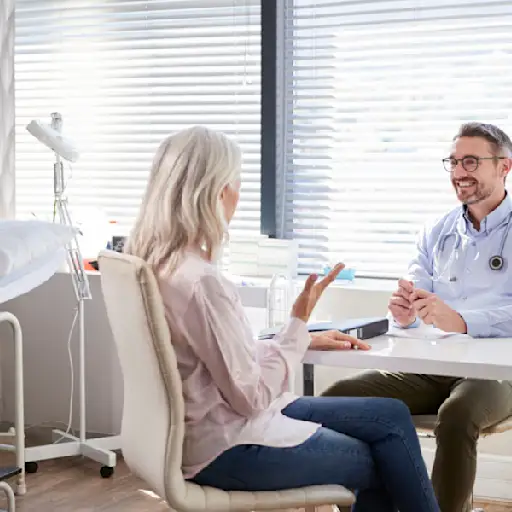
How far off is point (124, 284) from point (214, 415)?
0.33 metres

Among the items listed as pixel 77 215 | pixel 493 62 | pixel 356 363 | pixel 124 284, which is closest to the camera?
pixel 124 284

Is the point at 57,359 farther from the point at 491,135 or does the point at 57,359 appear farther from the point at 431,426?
the point at 491,135

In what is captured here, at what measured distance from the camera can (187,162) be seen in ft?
6.77

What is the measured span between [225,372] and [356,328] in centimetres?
54

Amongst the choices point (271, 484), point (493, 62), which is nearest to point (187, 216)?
point (271, 484)

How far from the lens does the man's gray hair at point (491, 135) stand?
9.61ft

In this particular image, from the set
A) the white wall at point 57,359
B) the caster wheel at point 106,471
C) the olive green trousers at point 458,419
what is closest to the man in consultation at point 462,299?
the olive green trousers at point 458,419

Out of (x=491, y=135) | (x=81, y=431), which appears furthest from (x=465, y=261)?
(x=81, y=431)

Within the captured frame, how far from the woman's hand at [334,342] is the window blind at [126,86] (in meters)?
1.66

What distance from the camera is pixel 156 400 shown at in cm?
202

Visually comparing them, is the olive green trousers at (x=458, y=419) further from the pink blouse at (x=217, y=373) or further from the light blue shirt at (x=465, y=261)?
the pink blouse at (x=217, y=373)

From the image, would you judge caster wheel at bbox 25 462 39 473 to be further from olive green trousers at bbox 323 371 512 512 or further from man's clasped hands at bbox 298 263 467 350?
man's clasped hands at bbox 298 263 467 350

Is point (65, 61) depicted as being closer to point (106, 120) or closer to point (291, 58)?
point (106, 120)

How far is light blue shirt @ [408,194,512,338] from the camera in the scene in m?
2.87
